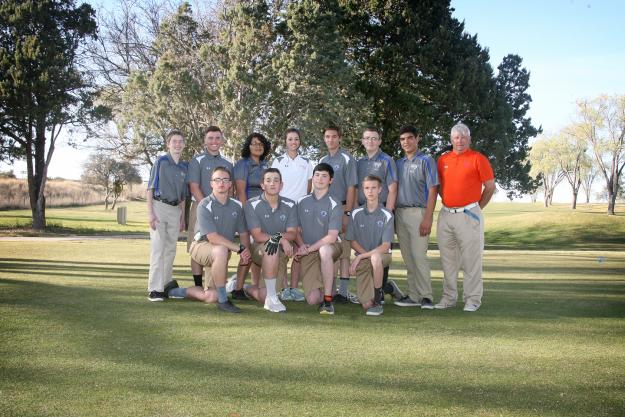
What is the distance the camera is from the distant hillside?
120 ft

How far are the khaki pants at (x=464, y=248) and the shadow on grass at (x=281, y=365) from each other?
399 millimetres

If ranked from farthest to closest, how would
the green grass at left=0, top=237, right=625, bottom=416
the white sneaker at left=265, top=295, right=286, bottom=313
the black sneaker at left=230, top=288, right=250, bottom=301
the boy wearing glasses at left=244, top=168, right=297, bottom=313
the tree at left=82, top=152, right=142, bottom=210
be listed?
the tree at left=82, top=152, right=142, bottom=210 → the black sneaker at left=230, top=288, right=250, bottom=301 → the boy wearing glasses at left=244, top=168, right=297, bottom=313 → the white sneaker at left=265, top=295, right=286, bottom=313 → the green grass at left=0, top=237, right=625, bottom=416

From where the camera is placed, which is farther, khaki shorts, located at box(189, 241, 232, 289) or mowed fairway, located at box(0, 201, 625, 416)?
khaki shorts, located at box(189, 241, 232, 289)

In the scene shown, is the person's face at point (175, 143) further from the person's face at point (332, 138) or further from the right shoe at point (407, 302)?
the right shoe at point (407, 302)

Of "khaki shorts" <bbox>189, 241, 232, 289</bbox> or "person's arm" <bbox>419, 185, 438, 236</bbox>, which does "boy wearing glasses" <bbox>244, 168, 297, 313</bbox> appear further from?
"person's arm" <bbox>419, 185, 438, 236</bbox>

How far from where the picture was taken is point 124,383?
3.35m

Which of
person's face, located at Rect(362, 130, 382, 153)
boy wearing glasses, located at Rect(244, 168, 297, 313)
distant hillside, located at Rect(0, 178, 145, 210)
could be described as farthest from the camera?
distant hillside, located at Rect(0, 178, 145, 210)

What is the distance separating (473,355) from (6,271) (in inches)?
316

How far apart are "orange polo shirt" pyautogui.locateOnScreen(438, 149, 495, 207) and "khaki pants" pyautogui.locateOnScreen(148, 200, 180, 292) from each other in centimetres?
334

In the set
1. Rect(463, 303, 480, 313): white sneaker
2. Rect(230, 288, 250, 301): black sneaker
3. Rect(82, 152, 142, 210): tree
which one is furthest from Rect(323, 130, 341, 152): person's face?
Rect(82, 152, 142, 210): tree

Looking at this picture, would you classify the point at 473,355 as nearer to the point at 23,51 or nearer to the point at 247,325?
the point at 247,325

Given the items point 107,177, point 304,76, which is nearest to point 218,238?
point 304,76

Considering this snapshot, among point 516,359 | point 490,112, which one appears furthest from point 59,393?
point 490,112

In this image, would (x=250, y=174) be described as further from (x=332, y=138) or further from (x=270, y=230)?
(x=332, y=138)
